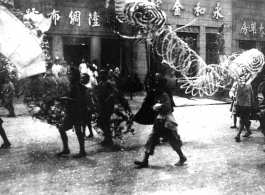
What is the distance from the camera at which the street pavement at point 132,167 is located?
16.3ft

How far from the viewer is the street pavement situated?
16.3ft

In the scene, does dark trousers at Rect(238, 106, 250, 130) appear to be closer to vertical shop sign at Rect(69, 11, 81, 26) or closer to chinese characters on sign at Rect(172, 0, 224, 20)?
vertical shop sign at Rect(69, 11, 81, 26)

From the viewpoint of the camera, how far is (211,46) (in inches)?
862

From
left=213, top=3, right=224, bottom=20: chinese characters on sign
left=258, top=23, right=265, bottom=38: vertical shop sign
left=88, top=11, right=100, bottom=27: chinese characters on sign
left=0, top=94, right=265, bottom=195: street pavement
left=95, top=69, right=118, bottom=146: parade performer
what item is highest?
left=213, top=3, right=224, bottom=20: chinese characters on sign

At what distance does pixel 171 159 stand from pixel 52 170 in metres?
2.29

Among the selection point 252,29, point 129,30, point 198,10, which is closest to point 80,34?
point 129,30

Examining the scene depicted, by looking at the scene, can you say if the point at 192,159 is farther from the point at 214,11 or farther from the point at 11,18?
the point at 214,11

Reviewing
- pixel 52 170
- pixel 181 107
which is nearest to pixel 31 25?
pixel 52 170

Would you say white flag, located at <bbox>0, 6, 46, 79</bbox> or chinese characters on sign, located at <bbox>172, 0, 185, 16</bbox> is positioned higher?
chinese characters on sign, located at <bbox>172, 0, 185, 16</bbox>

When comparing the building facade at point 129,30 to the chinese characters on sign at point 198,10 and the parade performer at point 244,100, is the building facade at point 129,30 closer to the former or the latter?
the chinese characters on sign at point 198,10

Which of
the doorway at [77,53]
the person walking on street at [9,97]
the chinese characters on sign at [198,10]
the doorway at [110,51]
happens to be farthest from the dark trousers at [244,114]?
the chinese characters on sign at [198,10]

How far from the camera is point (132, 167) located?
237 inches

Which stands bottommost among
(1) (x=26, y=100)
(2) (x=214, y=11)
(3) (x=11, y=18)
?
(1) (x=26, y=100)

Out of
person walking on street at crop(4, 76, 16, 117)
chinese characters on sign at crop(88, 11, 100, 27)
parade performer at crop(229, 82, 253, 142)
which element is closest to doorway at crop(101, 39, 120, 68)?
chinese characters on sign at crop(88, 11, 100, 27)
